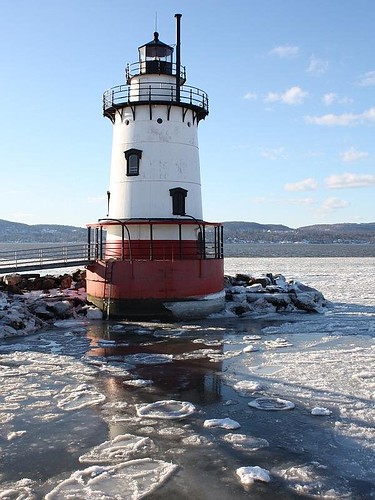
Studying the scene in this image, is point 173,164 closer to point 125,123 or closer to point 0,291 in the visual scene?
point 125,123

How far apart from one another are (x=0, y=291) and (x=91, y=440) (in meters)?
15.0

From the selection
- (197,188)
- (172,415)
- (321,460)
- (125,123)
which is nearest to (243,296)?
(197,188)

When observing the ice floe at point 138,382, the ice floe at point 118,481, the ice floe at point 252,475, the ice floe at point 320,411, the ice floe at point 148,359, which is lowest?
the ice floe at point 118,481

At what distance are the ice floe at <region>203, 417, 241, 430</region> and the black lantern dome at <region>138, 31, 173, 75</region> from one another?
16144mm

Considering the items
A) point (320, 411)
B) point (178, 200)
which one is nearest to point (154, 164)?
point (178, 200)

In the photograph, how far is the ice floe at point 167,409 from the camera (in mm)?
8758

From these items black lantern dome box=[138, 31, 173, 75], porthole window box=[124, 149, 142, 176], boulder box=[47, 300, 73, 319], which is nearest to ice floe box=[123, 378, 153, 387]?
boulder box=[47, 300, 73, 319]

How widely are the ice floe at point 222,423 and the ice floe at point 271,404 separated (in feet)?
3.02

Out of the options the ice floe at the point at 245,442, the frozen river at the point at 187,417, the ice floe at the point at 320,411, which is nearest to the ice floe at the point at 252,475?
the frozen river at the point at 187,417

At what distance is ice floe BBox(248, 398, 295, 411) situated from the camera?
30.2 ft

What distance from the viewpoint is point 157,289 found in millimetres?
18984

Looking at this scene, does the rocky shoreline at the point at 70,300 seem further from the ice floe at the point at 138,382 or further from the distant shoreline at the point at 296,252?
the distant shoreline at the point at 296,252

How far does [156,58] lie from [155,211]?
20.7ft

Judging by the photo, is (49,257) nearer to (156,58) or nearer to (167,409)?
(156,58)
